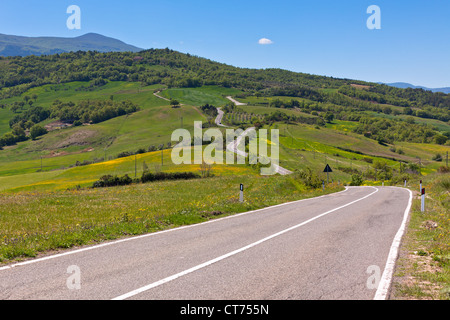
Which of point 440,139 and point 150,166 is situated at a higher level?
point 440,139

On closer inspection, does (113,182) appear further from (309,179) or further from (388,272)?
(388,272)

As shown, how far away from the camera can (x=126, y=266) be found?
759 centimetres

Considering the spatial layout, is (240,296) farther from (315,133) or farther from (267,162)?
(315,133)

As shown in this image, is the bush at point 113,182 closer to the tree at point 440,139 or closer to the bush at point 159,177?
the bush at point 159,177

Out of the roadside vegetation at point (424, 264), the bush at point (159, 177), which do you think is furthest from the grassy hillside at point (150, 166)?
the roadside vegetation at point (424, 264)

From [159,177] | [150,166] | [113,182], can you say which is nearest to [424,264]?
[159,177]

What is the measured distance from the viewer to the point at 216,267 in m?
7.57

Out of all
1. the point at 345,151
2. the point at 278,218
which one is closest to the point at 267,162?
the point at 345,151

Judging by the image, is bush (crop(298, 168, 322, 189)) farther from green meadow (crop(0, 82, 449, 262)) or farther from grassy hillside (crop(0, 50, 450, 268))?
green meadow (crop(0, 82, 449, 262))

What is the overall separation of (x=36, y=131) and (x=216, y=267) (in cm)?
18545

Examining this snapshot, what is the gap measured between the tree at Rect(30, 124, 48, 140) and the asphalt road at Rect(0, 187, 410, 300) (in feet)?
589

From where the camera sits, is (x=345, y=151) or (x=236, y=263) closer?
(x=236, y=263)
